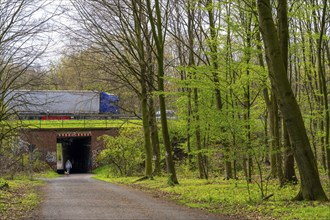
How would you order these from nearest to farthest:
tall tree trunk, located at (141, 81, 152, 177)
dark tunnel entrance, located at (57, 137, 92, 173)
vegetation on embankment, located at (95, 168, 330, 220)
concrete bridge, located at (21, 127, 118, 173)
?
vegetation on embankment, located at (95, 168, 330, 220) < tall tree trunk, located at (141, 81, 152, 177) < concrete bridge, located at (21, 127, 118, 173) < dark tunnel entrance, located at (57, 137, 92, 173)

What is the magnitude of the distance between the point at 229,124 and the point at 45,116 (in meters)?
34.5

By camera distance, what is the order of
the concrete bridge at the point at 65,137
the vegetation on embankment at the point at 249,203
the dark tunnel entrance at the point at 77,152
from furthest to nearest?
the dark tunnel entrance at the point at 77,152
the concrete bridge at the point at 65,137
the vegetation on embankment at the point at 249,203

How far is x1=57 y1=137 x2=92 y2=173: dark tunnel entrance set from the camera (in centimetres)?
4563

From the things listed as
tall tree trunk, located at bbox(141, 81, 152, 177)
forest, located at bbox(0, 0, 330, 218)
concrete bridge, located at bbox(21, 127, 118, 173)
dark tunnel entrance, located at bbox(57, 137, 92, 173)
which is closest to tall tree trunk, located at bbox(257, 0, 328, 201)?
forest, located at bbox(0, 0, 330, 218)

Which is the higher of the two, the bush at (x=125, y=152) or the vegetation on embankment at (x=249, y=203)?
the bush at (x=125, y=152)

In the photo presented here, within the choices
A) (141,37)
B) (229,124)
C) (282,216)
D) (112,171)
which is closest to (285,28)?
(229,124)

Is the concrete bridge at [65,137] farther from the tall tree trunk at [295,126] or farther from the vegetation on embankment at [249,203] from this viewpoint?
the tall tree trunk at [295,126]

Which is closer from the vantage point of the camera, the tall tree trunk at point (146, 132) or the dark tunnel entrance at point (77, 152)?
the tall tree trunk at point (146, 132)

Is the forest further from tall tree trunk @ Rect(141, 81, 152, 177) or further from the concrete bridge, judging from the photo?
the concrete bridge

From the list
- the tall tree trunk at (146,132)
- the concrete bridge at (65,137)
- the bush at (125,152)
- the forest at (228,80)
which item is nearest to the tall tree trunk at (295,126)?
the forest at (228,80)

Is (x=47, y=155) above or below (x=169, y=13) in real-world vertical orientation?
below

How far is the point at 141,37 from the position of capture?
26.1m

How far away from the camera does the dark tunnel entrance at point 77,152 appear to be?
150ft

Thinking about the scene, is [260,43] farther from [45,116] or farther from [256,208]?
[45,116]
